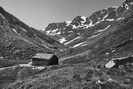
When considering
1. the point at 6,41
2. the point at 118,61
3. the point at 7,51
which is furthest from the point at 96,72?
the point at 6,41

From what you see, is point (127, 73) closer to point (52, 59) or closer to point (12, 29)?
point (52, 59)

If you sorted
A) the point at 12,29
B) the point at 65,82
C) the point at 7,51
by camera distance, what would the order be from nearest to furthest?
the point at 65,82
the point at 7,51
the point at 12,29

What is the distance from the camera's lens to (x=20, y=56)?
13575 cm

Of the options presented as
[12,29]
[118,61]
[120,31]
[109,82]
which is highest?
[12,29]

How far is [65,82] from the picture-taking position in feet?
108

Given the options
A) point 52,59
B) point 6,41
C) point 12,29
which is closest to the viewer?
point 52,59

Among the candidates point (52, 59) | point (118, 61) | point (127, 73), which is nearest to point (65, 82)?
point (127, 73)

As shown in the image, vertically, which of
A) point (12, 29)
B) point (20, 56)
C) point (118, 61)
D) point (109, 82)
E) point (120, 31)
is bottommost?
point (109, 82)

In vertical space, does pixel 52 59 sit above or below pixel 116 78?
above

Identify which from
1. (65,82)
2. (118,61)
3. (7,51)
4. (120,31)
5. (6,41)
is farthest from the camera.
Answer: (6,41)

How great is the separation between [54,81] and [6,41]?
12850 cm

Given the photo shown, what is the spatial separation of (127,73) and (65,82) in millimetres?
13013

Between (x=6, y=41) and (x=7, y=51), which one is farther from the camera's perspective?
(x=6, y=41)

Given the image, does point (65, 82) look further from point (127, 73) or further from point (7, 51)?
point (7, 51)
